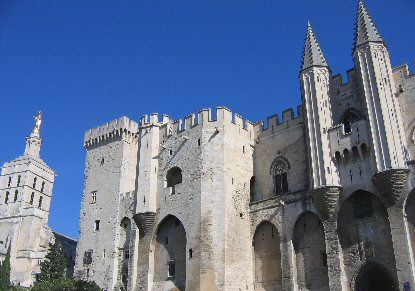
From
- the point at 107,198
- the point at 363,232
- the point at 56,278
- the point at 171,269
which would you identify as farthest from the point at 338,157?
the point at 56,278

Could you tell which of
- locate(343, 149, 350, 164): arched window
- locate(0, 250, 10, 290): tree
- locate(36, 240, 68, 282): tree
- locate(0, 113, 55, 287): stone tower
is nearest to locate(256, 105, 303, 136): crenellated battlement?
locate(343, 149, 350, 164): arched window

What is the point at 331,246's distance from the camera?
83.1 feet

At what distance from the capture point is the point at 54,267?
3762 cm

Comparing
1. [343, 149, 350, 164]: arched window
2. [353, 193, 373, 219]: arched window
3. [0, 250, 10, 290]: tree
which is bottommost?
[0, 250, 10, 290]: tree

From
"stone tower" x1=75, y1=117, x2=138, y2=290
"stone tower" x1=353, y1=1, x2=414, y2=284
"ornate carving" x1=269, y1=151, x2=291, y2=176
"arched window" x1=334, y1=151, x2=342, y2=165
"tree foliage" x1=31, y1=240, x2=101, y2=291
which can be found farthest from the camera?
"stone tower" x1=75, y1=117, x2=138, y2=290

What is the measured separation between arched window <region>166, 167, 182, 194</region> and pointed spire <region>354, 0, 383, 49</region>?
13307mm

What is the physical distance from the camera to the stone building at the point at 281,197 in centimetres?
2459

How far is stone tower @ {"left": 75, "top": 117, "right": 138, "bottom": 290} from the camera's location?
111 ft

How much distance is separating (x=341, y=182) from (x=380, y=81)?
563 centimetres

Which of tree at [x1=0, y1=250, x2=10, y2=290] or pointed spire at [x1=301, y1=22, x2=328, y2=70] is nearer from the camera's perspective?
pointed spire at [x1=301, y1=22, x2=328, y2=70]

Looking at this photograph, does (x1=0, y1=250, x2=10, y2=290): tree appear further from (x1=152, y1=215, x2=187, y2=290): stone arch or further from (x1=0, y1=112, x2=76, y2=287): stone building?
(x1=152, y1=215, x2=187, y2=290): stone arch

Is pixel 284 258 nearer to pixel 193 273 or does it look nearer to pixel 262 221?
pixel 262 221

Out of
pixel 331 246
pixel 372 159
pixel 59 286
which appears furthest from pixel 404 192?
pixel 59 286

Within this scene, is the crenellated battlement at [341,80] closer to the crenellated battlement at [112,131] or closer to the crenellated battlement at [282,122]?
the crenellated battlement at [282,122]
